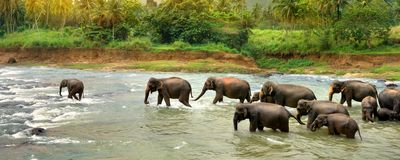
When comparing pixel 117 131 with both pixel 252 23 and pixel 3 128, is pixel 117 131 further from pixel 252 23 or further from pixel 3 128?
pixel 252 23

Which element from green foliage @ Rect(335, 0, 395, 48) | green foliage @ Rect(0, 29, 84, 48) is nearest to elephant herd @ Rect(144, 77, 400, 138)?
green foliage @ Rect(335, 0, 395, 48)

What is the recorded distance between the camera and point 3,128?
14.2m

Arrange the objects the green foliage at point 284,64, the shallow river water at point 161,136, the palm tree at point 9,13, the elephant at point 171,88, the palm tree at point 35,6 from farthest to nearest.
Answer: the palm tree at point 35,6
the palm tree at point 9,13
the green foliage at point 284,64
the elephant at point 171,88
the shallow river water at point 161,136

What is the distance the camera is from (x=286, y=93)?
17.1 metres

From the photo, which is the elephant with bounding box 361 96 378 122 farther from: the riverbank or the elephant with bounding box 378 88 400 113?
the riverbank

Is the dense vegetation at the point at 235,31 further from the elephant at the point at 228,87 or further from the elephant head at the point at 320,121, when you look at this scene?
the elephant head at the point at 320,121

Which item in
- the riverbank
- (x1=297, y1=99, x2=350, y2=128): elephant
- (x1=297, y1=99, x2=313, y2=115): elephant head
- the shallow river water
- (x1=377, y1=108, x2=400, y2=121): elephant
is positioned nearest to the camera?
the shallow river water

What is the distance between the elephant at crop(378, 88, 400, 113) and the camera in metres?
16.6

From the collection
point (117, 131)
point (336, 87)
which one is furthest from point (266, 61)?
point (117, 131)

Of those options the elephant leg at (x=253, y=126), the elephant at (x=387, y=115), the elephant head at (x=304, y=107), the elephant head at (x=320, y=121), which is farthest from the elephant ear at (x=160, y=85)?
the elephant at (x=387, y=115)

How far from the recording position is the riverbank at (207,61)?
45938 mm

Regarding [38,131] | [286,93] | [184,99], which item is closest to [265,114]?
[286,93]

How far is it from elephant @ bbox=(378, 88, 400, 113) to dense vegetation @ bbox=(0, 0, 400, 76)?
111 ft

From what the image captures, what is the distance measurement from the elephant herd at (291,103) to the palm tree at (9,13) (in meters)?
49.0
